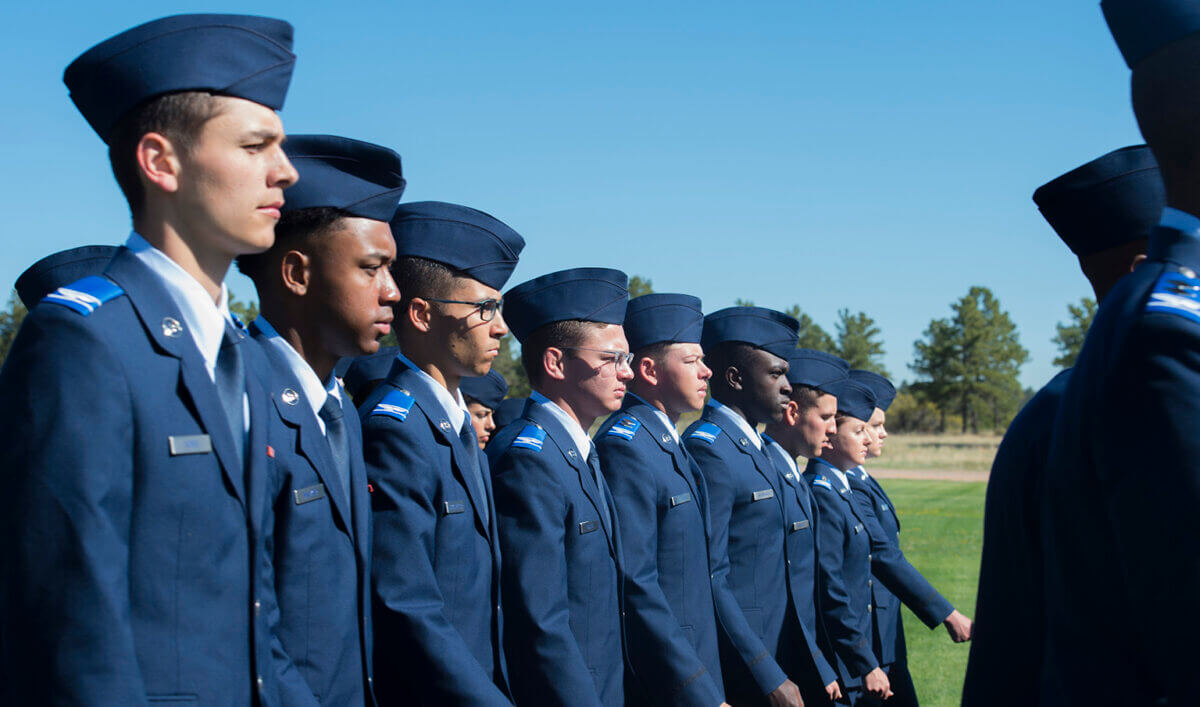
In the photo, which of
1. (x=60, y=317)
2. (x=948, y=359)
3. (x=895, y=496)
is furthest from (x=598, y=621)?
(x=948, y=359)

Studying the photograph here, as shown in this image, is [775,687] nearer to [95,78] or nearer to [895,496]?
[95,78]

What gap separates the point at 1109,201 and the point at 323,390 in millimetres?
2549

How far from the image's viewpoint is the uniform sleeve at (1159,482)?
1861 mm

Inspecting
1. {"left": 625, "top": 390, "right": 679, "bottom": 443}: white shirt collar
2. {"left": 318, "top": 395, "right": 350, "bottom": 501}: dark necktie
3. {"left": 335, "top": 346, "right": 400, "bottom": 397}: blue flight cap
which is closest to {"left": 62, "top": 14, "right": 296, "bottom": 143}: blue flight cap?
{"left": 318, "top": 395, "right": 350, "bottom": 501}: dark necktie

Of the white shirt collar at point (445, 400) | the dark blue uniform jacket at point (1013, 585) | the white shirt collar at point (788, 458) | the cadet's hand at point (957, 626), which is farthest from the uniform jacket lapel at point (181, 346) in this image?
the cadet's hand at point (957, 626)

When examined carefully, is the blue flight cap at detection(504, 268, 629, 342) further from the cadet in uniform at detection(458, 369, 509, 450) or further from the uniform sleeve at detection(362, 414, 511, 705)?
the cadet in uniform at detection(458, 369, 509, 450)

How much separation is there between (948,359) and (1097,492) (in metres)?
75.5

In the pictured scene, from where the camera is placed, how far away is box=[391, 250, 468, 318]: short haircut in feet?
14.8

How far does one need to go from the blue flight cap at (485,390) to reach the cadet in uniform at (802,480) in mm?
2508

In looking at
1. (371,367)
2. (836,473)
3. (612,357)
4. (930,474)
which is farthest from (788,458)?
(930,474)

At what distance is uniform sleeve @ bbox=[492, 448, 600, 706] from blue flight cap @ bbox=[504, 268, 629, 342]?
1.14 metres

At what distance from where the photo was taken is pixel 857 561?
7570 millimetres

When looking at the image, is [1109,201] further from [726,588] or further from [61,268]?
[61,268]

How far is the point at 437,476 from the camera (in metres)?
3.96
